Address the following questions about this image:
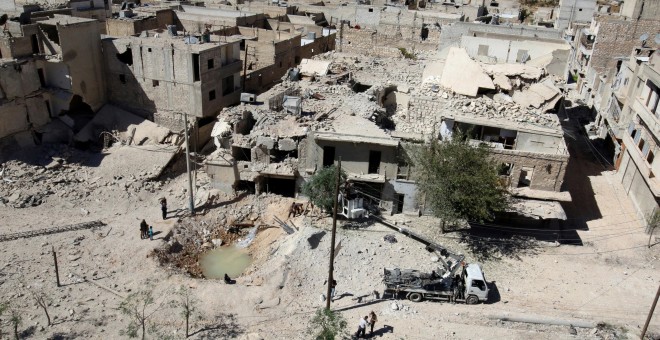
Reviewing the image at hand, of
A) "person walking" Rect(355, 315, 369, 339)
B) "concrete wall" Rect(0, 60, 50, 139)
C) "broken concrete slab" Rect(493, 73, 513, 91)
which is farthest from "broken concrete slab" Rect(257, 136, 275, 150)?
"concrete wall" Rect(0, 60, 50, 139)

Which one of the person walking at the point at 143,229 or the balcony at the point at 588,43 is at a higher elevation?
the balcony at the point at 588,43

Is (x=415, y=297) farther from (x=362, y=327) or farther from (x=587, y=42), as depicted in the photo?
(x=587, y=42)

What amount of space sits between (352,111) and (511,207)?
400 inches

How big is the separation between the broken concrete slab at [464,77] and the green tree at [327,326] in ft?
56.8

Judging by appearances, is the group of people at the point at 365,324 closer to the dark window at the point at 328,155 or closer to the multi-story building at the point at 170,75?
the dark window at the point at 328,155

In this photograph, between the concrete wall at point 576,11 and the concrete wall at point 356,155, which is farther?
the concrete wall at point 576,11

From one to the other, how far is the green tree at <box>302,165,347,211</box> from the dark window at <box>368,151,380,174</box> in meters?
1.62

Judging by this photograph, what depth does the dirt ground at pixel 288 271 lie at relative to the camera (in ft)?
67.7

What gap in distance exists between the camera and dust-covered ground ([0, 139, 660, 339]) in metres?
20.7

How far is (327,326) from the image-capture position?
19250mm

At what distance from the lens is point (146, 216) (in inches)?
1102

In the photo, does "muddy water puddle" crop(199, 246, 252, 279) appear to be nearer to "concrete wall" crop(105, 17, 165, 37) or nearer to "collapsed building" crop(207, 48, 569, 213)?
"collapsed building" crop(207, 48, 569, 213)

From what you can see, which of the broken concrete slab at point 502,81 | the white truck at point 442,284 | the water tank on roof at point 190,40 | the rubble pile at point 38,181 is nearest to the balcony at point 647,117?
the broken concrete slab at point 502,81

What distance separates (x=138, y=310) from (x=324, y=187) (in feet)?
33.4
